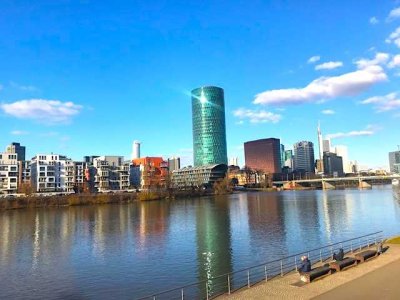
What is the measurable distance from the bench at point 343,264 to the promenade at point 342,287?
0.42 metres

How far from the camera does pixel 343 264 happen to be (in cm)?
2750

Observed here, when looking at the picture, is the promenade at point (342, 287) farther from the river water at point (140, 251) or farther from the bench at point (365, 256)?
the river water at point (140, 251)

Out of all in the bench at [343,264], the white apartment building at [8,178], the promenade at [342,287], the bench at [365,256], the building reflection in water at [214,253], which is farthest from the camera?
the white apartment building at [8,178]

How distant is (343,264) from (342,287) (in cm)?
527

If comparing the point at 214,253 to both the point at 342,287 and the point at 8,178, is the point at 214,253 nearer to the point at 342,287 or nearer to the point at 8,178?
the point at 342,287

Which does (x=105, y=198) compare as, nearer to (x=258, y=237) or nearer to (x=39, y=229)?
(x=39, y=229)

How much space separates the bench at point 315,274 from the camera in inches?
957

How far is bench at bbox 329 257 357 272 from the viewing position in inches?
1061

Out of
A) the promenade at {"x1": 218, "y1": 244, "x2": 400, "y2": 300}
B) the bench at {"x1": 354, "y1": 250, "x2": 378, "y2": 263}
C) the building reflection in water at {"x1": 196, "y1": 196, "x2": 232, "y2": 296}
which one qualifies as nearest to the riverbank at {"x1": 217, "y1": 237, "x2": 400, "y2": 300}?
the promenade at {"x1": 218, "y1": 244, "x2": 400, "y2": 300}

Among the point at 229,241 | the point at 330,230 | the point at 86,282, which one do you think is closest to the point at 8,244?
the point at 86,282

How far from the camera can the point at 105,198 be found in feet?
534

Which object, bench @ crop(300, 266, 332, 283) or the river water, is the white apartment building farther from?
bench @ crop(300, 266, 332, 283)

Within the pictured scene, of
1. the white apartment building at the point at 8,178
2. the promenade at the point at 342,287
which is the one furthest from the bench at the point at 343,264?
the white apartment building at the point at 8,178

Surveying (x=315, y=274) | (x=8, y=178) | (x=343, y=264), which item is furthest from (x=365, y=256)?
(x=8, y=178)
